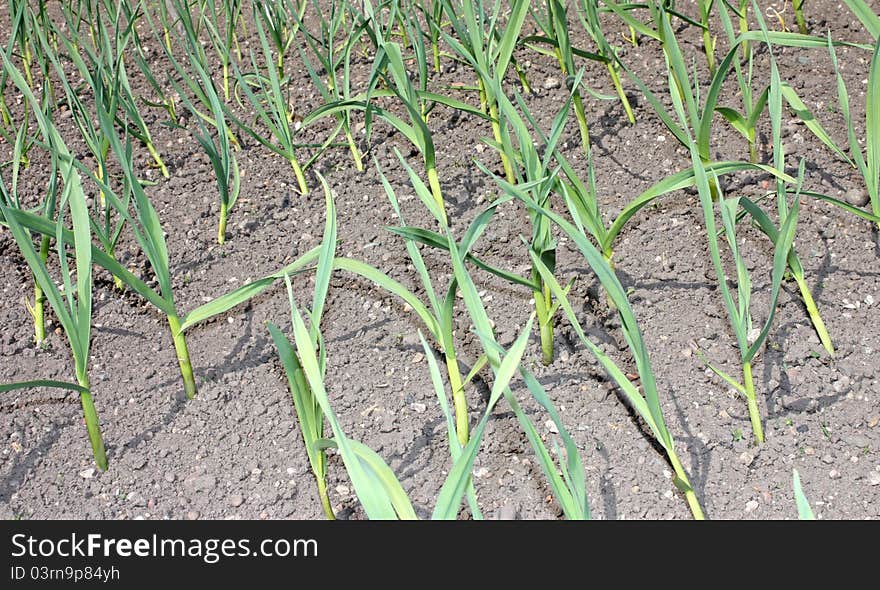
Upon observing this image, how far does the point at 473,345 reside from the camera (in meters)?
1.43

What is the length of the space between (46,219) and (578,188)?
664 mm

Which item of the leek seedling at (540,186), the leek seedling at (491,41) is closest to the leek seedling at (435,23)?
the leek seedling at (491,41)

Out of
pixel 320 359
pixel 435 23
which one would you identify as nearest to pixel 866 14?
pixel 435 23

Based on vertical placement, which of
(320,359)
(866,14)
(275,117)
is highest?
(866,14)

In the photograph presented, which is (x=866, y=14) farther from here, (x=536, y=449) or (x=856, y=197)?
(x=536, y=449)

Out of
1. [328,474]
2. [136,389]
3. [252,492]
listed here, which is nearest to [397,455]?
[328,474]

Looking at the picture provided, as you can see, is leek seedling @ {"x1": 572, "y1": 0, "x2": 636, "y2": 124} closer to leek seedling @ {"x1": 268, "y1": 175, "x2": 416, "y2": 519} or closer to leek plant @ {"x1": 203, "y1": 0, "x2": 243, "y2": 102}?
leek plant @ {"x1": 203, "y1": 0, "x2": 243, "y2": 102}

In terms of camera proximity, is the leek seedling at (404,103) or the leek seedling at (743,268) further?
the leek seedling at (404,103)

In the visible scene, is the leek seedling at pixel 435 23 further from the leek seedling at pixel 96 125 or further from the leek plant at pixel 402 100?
the leek seedling at pixel 96 125

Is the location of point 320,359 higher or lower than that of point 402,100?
lower

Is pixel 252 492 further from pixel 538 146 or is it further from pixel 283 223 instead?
pixel 538 146

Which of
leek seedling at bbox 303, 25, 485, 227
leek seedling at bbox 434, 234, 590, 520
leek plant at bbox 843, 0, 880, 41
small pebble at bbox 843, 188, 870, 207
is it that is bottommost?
small pebble at bbox 843, 188, 870, 207

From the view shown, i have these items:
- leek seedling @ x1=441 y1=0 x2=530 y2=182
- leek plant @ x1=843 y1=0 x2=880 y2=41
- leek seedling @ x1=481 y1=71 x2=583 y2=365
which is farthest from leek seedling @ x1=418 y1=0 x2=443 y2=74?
leek plant @ x1=843 y1=0 x2=880 y2=41

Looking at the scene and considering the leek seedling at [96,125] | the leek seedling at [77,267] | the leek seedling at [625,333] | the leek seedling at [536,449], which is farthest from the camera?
the leek seedling at [96,125]
